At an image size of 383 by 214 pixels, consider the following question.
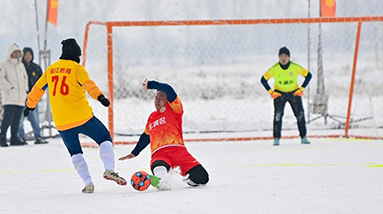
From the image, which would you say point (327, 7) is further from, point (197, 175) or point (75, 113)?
point (75, 113)

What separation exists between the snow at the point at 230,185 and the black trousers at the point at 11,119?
125 centimetres

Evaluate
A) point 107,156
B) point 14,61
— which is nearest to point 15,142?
point 14,61

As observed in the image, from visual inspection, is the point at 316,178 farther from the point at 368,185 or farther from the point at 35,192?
the point at 35,192

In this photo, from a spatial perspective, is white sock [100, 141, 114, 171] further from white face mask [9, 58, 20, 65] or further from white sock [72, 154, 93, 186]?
white face mask [9, 58, 20, 65]

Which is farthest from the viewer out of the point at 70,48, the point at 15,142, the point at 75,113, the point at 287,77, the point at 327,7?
the point at 327,7

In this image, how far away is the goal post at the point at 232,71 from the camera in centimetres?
1307

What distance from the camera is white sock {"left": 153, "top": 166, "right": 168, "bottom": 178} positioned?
5730 mm

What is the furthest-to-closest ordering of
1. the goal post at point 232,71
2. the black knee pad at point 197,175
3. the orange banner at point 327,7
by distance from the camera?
the orange banner at point 327,7 → the goal post at point 232,71 → the black knee pad at point 197,175

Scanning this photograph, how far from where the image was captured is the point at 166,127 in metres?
6.05

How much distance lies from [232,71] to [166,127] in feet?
33.6

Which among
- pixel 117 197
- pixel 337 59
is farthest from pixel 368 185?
pixel 337 59

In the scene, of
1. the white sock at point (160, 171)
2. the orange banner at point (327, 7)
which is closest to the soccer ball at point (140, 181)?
the white sock at point (160, 171)

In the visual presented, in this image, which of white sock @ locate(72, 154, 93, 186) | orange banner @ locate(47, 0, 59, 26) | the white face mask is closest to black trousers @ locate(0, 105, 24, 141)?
the white face mask

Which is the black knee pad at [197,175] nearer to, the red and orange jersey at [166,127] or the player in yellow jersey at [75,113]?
the red and orange jersey at [166,127]
